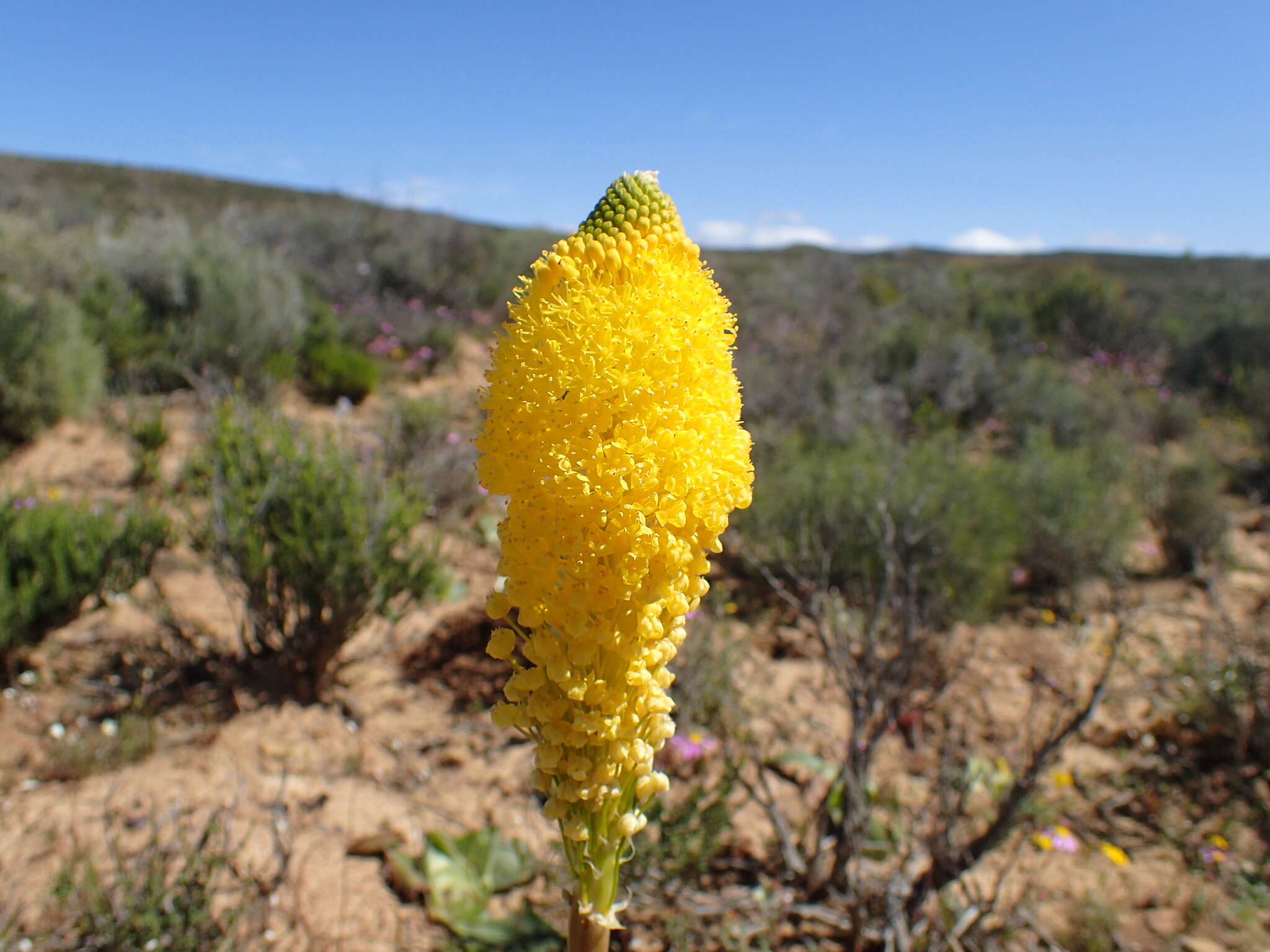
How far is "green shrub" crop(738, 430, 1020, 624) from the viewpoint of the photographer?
5352 millimetres

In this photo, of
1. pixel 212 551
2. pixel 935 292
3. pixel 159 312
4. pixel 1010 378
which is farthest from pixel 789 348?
pixel 212 551

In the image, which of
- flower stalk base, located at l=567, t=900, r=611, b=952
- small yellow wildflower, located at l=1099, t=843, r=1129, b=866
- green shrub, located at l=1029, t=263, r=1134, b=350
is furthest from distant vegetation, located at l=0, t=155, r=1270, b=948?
flower stalk base, located at l=567, t=900, r=611, b=952

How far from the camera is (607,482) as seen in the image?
1.33 meters

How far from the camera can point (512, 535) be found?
1.44 meters

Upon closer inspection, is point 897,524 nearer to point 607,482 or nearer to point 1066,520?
point 1066,520

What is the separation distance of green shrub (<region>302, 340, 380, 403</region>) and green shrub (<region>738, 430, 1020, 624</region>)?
5.31 meters

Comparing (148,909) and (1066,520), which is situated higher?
(1066,520)

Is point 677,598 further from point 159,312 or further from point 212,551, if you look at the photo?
point 159,312

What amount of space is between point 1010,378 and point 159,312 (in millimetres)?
11850

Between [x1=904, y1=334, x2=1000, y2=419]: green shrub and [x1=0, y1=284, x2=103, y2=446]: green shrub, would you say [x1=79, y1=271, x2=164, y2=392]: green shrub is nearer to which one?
[x1=0, y1=284, x2=103, y2=446]: green shrub

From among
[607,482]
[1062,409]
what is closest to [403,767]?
[607,482]

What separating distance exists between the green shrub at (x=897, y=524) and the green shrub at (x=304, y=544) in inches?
92.3

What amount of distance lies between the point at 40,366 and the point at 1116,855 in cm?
900

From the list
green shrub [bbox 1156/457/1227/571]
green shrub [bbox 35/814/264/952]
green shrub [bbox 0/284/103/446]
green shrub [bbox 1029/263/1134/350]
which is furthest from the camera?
green shrub [bbox 1029/263/1134/350]
